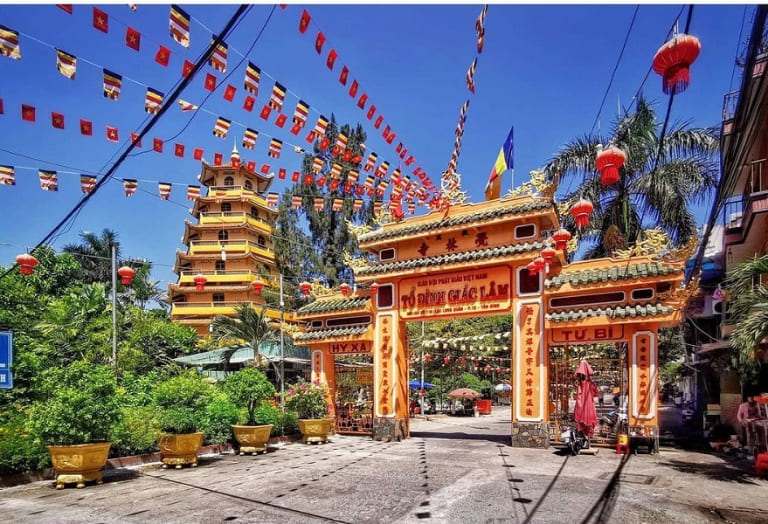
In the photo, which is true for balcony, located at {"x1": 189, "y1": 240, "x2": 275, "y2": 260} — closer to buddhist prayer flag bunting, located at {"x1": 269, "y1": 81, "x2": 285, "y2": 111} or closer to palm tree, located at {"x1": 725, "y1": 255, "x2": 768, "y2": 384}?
buddhist prayer flag bunting, located at {"x1": 269, "y1": 81, "x2": 285, "y2": 111}

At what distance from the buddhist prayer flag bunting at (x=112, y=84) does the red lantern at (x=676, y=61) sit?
754 centimetres

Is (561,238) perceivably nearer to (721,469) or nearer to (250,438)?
(721,469)

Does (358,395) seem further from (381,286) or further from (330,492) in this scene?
(330,492)

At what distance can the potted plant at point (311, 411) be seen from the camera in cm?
1376

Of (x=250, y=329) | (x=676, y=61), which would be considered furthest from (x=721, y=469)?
(x=250, y=329)

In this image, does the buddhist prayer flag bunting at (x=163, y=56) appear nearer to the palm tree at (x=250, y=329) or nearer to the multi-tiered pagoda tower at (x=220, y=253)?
the palm tree at (x=250, y=329)

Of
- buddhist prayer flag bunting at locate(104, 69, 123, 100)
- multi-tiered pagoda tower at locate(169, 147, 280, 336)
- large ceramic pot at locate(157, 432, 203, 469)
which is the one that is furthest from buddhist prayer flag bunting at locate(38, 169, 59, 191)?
multi-tiered pagoda tower at locate(169, 147, 280, 336)

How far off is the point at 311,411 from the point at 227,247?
23.5 metres

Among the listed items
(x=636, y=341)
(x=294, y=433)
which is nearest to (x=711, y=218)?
(x=636, y=341)

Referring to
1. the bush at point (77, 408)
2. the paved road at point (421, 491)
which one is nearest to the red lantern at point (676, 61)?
the paved road at point (421, 491)

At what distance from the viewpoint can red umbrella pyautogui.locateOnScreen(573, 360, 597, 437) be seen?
11.6 meters

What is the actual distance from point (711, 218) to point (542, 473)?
5415mm

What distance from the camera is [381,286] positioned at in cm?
1491

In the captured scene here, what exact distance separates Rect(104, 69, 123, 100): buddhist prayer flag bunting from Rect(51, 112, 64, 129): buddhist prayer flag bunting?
3.89ft
